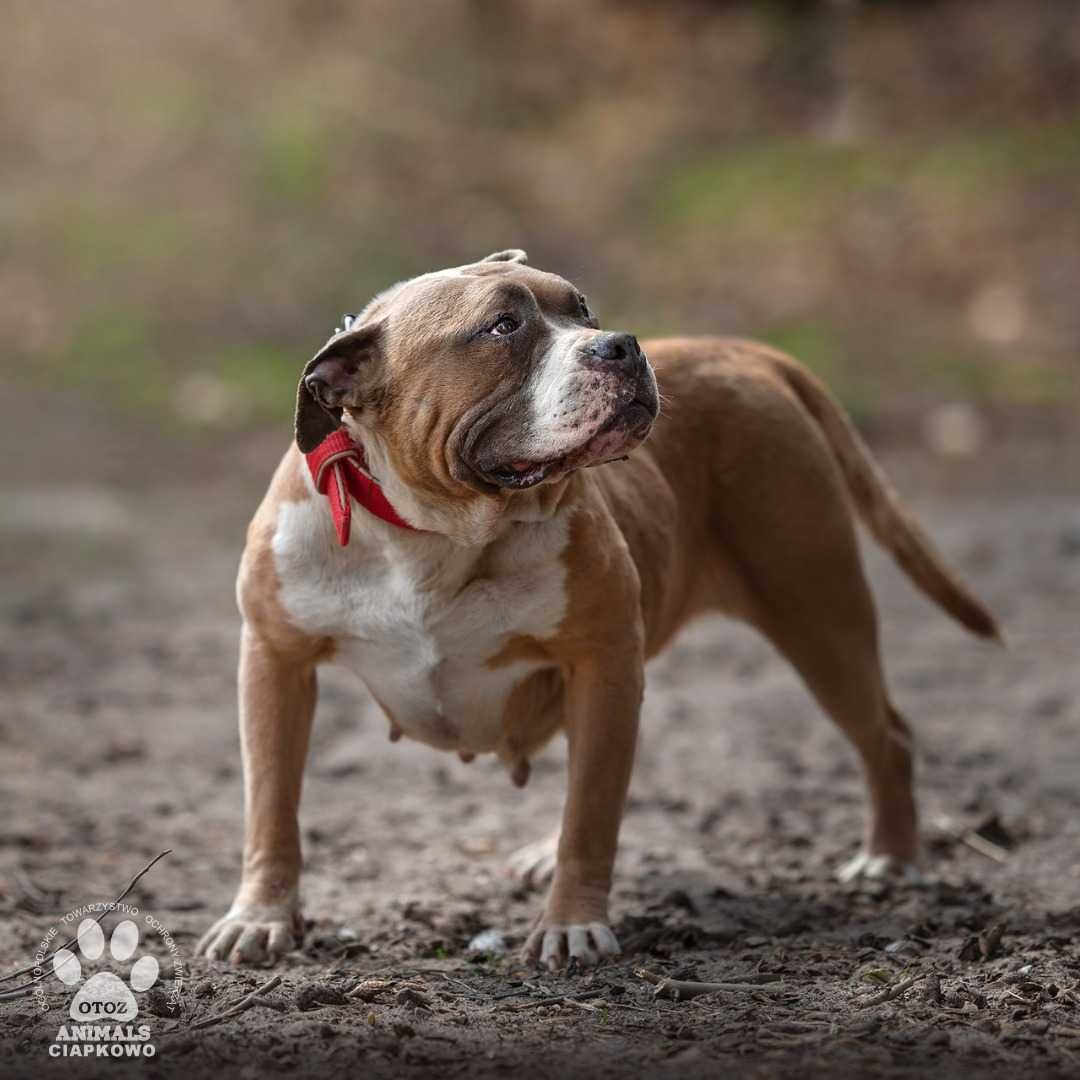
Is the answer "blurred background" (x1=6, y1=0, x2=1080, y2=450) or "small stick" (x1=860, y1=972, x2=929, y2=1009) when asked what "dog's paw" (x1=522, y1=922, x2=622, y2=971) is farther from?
"blurred background" (x1=6, y1=0, x2=1080, y2=450)

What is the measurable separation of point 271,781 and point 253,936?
394 millimetres

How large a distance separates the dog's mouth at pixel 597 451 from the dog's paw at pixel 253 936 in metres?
1.28

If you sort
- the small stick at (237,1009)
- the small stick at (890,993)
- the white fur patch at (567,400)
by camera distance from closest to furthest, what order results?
1. the small stick at (237,1009)
2. the small stick at (890,993)
3. the white fur patch at (567,400)

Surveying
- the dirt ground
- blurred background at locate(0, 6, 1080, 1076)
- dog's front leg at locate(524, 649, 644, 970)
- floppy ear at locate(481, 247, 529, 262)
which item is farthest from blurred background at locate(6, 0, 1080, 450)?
dog's front leg at locate(524, 649, 644, 970)

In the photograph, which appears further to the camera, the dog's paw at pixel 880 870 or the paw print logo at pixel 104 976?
the dog's paw at pixel 880 870

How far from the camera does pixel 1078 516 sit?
10039 millimetres

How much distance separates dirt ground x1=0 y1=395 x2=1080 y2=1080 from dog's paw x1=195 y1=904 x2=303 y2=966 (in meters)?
0.11

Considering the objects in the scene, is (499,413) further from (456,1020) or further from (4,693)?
(4,693)

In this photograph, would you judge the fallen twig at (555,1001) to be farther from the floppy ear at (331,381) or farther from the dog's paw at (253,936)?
the floppy ear at (331,381)

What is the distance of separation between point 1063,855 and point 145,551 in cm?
590

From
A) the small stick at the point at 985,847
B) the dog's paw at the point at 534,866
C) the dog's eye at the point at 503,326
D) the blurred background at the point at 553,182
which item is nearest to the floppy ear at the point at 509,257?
the dog's eye at the point at 503,326

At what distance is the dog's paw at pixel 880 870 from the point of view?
17.4 feet

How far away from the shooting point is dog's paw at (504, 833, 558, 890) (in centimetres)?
534

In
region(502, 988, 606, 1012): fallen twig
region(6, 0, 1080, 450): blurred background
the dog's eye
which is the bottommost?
region(502, 988, 606, 1012): fallen twig
